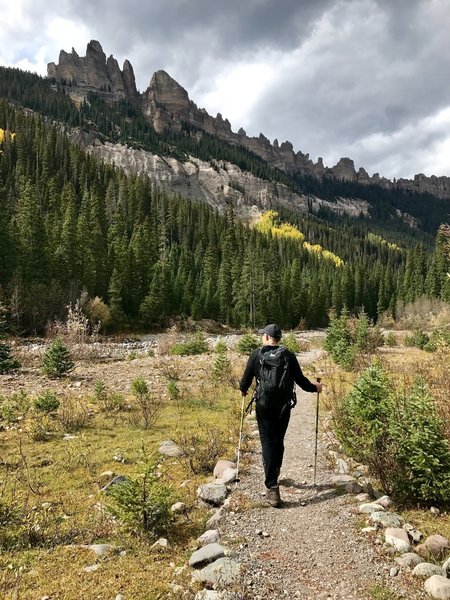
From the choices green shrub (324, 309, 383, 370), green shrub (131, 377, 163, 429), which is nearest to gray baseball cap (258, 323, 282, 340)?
green shrub (131, 377, 163, 429)

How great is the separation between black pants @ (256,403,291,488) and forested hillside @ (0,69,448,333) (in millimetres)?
28458

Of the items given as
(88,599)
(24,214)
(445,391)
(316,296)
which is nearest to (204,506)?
(88,599)

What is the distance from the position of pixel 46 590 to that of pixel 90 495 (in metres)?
2.90

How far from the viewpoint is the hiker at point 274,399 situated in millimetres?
6082

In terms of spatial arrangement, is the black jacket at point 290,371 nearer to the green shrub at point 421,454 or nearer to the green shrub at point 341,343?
the green shrub at point 421,454

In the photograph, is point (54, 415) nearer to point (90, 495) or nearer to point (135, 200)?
point (90, 495)

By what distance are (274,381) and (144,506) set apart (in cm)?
257

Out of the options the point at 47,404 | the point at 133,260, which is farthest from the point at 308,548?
the point at 133,260

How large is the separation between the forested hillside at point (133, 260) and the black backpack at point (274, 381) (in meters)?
28.4

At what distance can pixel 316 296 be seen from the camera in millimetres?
79188

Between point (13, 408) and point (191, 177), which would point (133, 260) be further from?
point (191, 177)

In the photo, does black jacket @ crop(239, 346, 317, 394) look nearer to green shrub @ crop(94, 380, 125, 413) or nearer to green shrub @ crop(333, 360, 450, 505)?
green shrub @ crop(333, 360, 450, 505)

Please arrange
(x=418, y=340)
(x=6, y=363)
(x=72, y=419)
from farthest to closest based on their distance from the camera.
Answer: (x=418, y=340) → (x=6, y=363) → (x=72, y=419)

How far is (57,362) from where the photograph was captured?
53.7ft
